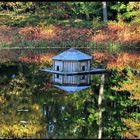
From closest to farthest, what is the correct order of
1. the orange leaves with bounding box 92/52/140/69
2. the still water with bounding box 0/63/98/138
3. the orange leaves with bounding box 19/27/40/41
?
the still water with bounding box 0/63/98/138, the orange leaves with bounding box 92/52/140/69, the orange leaves with bounding box 19/27/40/41

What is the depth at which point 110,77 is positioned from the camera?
50.4ft

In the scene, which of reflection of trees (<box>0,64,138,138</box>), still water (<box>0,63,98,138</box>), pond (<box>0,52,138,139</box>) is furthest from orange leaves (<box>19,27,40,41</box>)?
reflection of trees (<box>0,64,138,138</box>)

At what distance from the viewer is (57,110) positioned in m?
9.53

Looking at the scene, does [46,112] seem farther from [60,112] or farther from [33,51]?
[33,51]

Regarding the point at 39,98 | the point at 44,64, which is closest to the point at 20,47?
the point at 44,64

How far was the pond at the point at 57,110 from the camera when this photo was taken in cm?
786

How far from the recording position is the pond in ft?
25.8

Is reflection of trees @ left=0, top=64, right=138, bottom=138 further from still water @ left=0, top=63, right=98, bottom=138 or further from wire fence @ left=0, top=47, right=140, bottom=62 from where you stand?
wire fence @ left=0, top=47, right=140, bottom=62

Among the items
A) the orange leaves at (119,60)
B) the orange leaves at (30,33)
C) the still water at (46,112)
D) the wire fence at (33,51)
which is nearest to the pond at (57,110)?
the still water at (46,112)

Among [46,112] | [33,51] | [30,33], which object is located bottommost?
[33,51]

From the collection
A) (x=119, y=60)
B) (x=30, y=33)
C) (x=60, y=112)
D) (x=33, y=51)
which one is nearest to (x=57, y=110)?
(x=60, y=112)

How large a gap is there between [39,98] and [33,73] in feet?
18.3

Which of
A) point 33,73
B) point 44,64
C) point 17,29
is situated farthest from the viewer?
point 17,29

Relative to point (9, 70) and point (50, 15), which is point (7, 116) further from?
point (50, 15)
